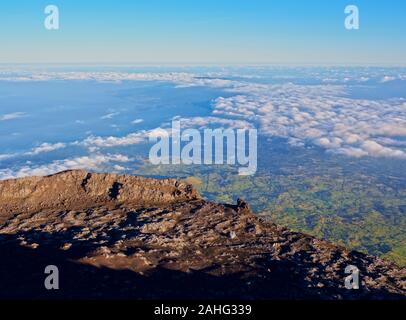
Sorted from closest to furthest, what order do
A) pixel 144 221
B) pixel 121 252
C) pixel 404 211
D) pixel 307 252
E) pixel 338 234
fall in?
1. pixel 121 252
2. pixel 307 252
3. pixel 144 221
4. pixel 338 234
5. pixel 404 211

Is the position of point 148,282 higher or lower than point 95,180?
lower

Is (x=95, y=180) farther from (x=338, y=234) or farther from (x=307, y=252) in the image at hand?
(x=338, y=234)

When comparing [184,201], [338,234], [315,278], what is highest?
[184,201]

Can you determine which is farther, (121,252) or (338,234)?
(338,234)

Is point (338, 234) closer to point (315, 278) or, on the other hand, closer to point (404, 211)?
point (404, 211)

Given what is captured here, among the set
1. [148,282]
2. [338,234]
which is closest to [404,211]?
[338,234]
